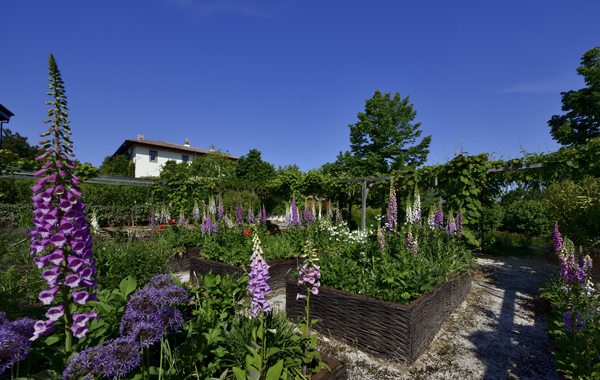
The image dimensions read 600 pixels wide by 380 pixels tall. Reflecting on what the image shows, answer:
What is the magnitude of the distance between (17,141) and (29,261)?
41.6 meters

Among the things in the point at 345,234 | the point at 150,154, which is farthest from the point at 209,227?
the point at 150,154

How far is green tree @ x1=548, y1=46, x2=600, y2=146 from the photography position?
1664 centimetres

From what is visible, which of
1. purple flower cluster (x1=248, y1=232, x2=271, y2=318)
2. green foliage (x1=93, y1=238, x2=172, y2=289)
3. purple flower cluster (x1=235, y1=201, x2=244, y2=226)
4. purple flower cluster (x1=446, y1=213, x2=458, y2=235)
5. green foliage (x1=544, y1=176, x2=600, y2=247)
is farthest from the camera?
purple flower cluster (x1=235, y1=201, x2=244, y2=226)

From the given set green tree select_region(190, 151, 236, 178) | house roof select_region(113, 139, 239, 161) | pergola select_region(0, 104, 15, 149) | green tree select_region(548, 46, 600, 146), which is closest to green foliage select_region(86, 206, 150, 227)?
pergola select_region(0, 104, 15, 149)

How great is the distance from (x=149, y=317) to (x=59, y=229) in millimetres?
614

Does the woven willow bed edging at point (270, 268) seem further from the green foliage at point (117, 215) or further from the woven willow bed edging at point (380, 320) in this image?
the green foliage at point (117, 215)

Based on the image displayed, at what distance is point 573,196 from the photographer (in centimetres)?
488

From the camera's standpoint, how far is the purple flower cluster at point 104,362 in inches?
43.4

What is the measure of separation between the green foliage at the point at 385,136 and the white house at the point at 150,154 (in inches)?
712

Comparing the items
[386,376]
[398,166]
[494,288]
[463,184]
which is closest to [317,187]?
[463,184]

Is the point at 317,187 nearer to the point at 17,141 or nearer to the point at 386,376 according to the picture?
the point at 386,376

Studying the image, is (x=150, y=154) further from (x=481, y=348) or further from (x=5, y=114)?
(x=481, y=348)

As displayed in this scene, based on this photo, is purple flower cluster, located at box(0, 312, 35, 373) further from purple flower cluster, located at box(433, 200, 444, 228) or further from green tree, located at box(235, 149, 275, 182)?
green tree, located at box(235, 149, 275, 182)

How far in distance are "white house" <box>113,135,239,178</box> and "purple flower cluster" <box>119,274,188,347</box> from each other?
98.6 feet
